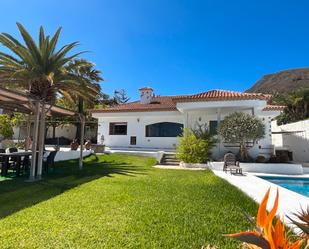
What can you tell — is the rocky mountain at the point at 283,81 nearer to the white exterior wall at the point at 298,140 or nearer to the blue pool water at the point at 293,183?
the white exterior wall at the point at 298,140

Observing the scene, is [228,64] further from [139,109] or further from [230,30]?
[139,109]

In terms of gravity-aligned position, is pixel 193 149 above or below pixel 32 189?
above

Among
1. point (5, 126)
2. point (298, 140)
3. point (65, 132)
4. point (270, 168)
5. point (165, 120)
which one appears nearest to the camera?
point (270, 168)

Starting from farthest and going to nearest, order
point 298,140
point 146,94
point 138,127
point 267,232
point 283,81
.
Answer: point 283,81
point 146,94
point 138,127
point 298,140
point 267,232

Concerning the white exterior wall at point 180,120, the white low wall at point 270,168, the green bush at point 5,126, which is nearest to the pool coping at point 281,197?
the white low wall at point 270,168

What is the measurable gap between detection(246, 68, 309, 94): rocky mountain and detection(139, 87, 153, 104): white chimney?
5590 cm

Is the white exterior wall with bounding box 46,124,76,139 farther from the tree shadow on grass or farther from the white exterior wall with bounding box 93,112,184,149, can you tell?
the tree shadow on grass

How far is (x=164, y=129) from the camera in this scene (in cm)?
2467

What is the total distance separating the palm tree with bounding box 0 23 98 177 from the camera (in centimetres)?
1216

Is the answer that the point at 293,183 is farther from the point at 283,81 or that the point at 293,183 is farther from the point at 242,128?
the point at 283,81

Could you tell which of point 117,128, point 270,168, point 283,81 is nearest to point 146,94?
point 117,128

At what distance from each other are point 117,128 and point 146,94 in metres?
5.28

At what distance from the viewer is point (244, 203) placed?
7.86m

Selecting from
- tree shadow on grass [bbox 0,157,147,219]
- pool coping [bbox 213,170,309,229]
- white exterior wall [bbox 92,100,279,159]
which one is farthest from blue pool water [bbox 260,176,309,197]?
tree shadow on grass [bbox 0,157,147,219]
